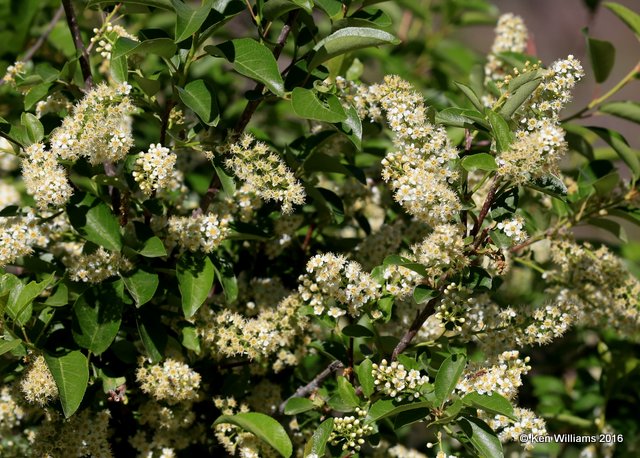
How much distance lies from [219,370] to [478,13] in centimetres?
262

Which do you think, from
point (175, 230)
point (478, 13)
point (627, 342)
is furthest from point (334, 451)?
point (478, 13)

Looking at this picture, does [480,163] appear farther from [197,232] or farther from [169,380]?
[169,380]

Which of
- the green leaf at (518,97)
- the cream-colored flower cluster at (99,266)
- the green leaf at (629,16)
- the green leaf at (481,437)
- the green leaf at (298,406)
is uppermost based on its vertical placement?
the green leaf at (518,97)

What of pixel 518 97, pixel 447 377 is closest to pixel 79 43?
pixel 518 97

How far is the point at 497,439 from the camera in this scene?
1.49m

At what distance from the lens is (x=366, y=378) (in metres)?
1.57

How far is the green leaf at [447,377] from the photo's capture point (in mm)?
1470

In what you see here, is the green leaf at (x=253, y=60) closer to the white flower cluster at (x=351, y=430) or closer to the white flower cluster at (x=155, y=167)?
the white flower cluster at (x=155, y=167)

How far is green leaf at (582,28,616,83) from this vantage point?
2238 mm

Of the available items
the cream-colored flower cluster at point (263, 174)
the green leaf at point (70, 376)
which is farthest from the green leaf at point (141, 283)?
the cream-colored flower cluster at point (263, 174)

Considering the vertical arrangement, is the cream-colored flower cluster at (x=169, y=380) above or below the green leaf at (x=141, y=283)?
below

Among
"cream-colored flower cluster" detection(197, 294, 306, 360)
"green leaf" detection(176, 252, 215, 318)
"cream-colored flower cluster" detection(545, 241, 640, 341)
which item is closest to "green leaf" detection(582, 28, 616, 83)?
"cream-colored flower cluster" detection(545, 241, 640, 341)

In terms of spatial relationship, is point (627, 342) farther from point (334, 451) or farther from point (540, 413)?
point (334, 451)

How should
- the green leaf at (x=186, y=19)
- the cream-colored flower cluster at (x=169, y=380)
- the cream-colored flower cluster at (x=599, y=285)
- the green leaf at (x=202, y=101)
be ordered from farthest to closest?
1. the cream-colored flower cluster at (x=599, y=285)
2. the cream-colored flower cluster at (x=169, y=380)
3. the green leaf at (x=202, y=101)
4. the green leaf at (x=186, y=19)
